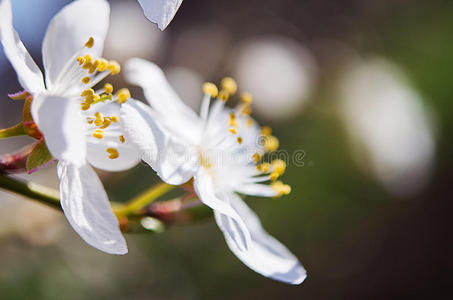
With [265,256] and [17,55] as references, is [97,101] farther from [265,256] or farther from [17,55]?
[265,256]

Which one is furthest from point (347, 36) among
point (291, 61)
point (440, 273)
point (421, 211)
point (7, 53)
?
point (7, 53)

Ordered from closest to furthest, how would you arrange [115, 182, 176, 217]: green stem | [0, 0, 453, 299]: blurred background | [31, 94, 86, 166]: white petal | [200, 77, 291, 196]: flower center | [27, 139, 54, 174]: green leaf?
[31, 94, 86, 166]: white petal → [27, 139, 54, 174]: green leaf → [115, 182, 176, 217]: green stem → [200, 77, 291, 196]: flower center → [0, 0, 453, 299]: blurred background

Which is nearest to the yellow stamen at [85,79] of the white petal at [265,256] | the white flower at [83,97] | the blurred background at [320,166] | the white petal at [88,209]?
the white flower at [83,97]

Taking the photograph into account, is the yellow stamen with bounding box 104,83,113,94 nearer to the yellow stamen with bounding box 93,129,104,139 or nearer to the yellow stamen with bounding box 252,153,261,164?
the yellow stamen with bounding box 93,129,104,139

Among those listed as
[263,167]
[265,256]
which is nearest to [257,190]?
[263,167]

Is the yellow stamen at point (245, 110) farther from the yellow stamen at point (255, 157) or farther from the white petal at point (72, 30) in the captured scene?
the white petal at point (72, 30)

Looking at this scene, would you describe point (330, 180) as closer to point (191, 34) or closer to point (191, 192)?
point (191, 34)

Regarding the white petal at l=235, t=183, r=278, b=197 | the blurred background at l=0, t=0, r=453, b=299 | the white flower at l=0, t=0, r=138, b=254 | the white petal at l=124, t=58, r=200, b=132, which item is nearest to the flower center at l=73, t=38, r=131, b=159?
the white flower at l=0, t=0, r=138, b=254
